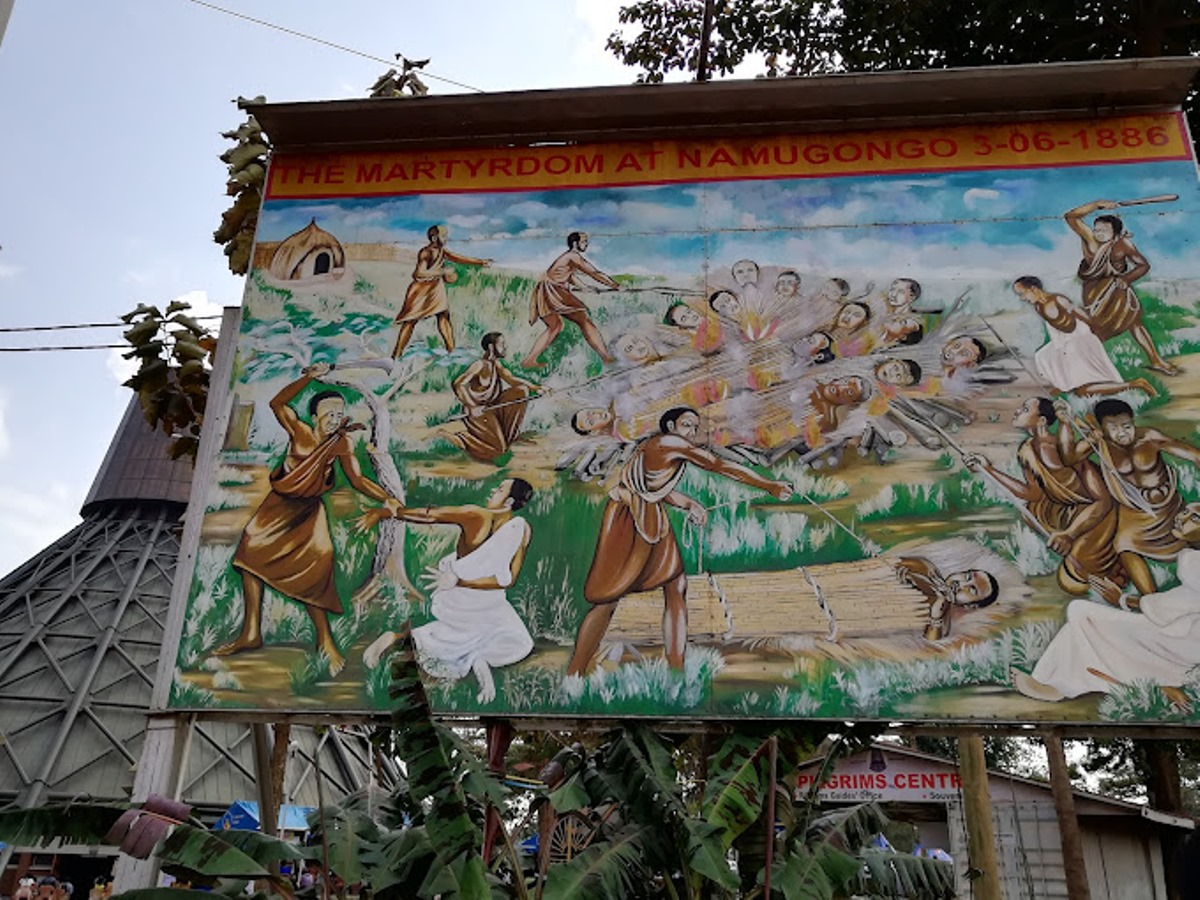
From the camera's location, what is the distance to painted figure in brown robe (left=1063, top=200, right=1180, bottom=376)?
7020 mm

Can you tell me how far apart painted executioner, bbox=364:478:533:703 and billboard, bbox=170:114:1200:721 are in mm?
21

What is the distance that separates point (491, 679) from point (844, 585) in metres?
2.40

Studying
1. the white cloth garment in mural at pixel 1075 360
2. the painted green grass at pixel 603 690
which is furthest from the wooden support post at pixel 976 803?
the white cloth garment in mural at pixel 1075 360

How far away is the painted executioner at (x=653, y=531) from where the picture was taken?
664 centimetres

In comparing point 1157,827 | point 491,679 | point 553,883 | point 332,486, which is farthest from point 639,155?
point 1157,827

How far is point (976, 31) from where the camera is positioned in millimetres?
12992

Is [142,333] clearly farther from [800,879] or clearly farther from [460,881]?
[800,879]

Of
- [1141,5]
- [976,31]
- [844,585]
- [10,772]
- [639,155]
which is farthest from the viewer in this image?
[10,772]

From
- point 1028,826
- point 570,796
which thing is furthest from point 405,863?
point 1028,826

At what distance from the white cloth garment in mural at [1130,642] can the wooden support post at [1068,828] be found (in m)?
3.14

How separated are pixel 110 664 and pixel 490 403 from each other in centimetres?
2518

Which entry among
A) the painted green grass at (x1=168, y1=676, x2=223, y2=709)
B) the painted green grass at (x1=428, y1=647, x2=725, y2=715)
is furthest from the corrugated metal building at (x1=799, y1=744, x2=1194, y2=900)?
the painted green grass at (x1=168, y1=676, x2=223, y2=709)

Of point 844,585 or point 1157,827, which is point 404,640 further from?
point 1157,827

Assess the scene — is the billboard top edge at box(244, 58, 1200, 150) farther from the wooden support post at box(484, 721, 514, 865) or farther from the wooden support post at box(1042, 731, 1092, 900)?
the wooden support post at box(1042, 731, 1092, 900)
